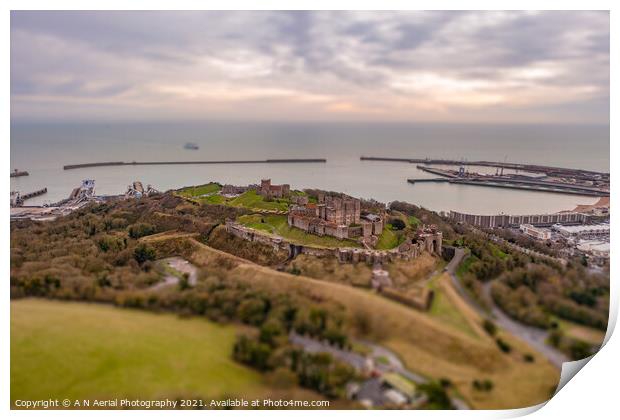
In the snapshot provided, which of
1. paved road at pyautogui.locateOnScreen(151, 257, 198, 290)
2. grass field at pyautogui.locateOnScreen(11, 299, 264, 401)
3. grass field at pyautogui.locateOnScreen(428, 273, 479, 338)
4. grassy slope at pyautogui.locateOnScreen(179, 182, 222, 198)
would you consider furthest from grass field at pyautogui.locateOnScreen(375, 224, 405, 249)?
grassy slope at pyautogui.locateOnScreen(179, 182, 222, 198)

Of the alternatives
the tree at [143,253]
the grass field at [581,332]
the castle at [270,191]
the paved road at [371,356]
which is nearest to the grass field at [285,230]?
A: the castle at [270,191]

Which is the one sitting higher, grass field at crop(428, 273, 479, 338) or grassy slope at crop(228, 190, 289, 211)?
grassy slope at crop(228, 190, 289, 211)

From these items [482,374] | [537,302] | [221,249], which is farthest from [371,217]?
[482,374]

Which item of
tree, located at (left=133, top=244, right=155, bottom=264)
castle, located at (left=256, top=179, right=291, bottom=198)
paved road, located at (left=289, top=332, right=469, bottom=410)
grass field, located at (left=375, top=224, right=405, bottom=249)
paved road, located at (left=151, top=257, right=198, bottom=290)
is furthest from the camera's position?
castle, located at (left=256, top=179, right=291, bottom=198)

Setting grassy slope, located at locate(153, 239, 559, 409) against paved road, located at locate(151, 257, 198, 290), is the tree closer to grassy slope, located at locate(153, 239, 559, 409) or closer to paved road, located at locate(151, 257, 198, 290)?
paved road, located at locate(151, 257, 198, 290)

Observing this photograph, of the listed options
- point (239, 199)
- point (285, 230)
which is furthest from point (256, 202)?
point (285, 230)

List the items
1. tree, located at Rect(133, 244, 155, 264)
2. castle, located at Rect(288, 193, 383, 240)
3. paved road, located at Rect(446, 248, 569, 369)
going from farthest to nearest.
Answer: castle, located at Rect(288, 193, 383, 240) < tree, located at Rect(133, 244, 155, 264) < paved road, located at Rect(446, 248, 569, 369)
